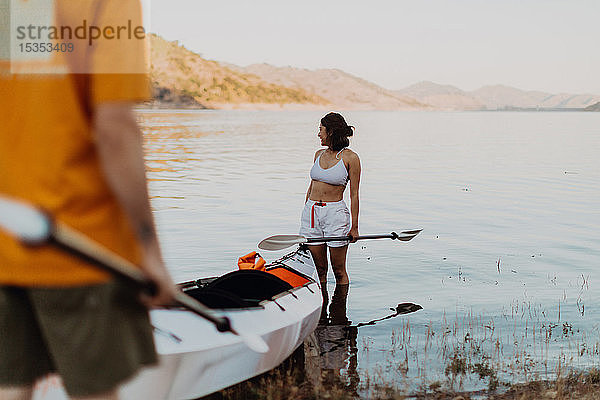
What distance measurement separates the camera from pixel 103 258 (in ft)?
5.79

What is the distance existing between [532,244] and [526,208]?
5955 mm

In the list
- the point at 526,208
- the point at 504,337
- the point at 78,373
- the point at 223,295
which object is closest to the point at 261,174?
the point at 526,208

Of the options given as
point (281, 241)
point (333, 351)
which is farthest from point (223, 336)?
point (281, 241)

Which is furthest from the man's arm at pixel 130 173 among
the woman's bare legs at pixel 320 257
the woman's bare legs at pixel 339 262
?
the woman's bare legs at pixel 339 262

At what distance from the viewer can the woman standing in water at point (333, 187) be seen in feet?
26.2

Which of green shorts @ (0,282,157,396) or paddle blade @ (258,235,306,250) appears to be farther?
paddle blade @ (258,235,306,250)

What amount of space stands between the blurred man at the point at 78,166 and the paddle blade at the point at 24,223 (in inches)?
12.6

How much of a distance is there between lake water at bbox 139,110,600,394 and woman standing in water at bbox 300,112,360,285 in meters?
1.09

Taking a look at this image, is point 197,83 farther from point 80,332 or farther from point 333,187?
point 80,332

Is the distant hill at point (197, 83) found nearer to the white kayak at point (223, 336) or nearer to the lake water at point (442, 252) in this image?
the lake water at point (442, 252)

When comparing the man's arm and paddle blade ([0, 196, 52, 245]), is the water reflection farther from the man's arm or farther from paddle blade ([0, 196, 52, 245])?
paddle blade ([0, 196, 52, 245])

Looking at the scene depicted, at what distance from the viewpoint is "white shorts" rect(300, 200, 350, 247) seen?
26.8 ft

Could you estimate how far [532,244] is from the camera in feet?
47.3

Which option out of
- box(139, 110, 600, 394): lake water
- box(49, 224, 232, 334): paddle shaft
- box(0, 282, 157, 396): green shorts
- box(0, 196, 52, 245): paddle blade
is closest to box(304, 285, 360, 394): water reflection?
box(139, 110, 600, 394): lake water
